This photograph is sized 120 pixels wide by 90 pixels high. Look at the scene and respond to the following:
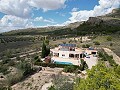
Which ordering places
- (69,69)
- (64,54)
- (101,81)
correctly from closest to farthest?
(101,81)
(69,69)
(64,54)

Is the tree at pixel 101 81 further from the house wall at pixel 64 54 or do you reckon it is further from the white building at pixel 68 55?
the house wall at pixel 64 54

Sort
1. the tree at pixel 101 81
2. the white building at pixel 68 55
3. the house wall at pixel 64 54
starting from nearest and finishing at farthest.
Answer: the tree at pixel 101 81, the white building at pixel 68 55, the house wall at pixel 64 54

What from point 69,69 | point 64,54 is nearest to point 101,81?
point 69,69

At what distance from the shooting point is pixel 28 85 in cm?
4353

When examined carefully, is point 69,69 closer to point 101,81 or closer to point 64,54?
point 64,54

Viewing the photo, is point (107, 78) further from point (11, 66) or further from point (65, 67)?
point (11, 66)

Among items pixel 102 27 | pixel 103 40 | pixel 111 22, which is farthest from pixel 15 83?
pixel 111 22

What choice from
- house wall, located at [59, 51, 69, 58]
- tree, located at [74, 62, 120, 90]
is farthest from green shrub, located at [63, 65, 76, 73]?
tree, located at [74, 62, 120, 90]

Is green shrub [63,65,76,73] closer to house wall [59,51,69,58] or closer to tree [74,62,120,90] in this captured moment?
house wall [59,51,69,58]

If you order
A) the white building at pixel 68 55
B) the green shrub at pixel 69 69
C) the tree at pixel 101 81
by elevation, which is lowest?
the green shrub at pixel 69 69

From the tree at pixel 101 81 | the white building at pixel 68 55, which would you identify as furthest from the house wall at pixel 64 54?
the tree at pixel 101 81

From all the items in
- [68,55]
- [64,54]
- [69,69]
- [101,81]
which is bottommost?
[69,69]

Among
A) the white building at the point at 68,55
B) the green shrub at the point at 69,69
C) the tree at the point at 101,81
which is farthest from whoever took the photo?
the white building at the point at 68,55

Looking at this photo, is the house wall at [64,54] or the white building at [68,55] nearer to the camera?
the white building at [68,55]
